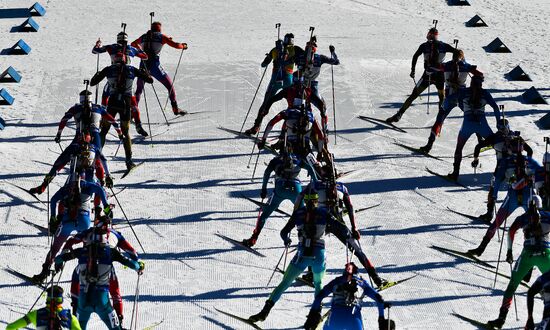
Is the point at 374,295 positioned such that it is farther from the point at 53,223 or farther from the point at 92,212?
the point at 92,212

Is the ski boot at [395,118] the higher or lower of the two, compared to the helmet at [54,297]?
higher

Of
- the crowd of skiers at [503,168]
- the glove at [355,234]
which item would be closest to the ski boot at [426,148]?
the crowd of skiers at [503,168]

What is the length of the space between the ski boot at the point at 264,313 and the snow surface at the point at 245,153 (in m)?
0.18

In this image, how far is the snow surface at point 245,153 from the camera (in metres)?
22.0

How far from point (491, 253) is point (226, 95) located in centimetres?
887

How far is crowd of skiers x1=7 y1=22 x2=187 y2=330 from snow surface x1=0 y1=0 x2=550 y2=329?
2.62 ft

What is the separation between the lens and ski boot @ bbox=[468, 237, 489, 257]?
23.2 m

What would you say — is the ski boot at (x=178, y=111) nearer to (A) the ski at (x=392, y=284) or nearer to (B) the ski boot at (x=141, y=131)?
(B) the ski boot at (x=141, y=131)

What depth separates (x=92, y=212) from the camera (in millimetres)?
24578

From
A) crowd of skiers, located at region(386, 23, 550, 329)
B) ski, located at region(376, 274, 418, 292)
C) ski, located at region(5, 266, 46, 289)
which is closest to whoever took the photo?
crowd of skiers, located at region(386, 23, 550, 329)

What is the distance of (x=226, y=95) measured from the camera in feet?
101

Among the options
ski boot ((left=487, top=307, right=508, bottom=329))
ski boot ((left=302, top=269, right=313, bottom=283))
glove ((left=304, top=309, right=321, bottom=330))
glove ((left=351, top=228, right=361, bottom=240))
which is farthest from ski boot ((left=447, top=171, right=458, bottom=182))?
glove ((left=304, top=309, right=321, bottom=330))

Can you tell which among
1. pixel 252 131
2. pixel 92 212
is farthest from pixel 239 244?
pixel 252 131

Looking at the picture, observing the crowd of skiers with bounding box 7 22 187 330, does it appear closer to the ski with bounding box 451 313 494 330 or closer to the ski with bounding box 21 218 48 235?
the ski with bounding box 21 218 48 235
